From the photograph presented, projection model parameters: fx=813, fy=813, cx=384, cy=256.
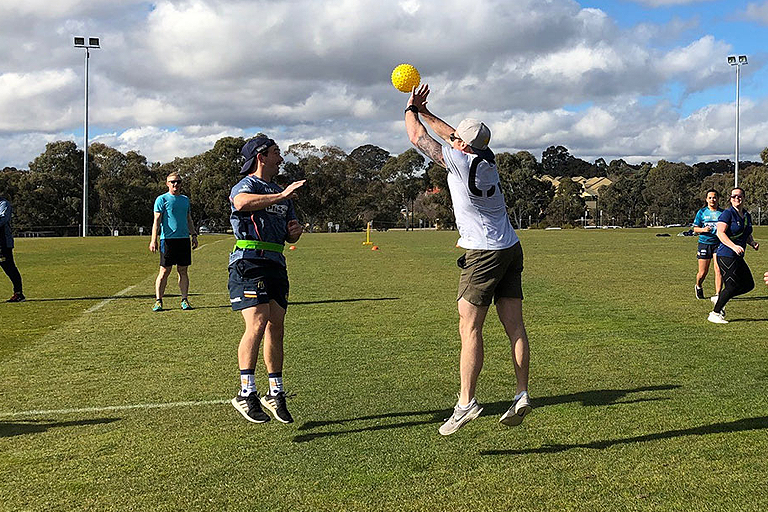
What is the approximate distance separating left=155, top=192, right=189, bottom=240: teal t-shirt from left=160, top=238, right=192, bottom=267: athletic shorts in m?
0.08

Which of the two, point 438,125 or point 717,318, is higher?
point 438,125

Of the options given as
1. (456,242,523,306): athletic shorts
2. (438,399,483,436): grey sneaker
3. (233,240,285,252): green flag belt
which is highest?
(233,240,285,252): green flag belt

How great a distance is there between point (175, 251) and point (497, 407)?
24.1ft

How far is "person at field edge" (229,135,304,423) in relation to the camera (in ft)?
19.2

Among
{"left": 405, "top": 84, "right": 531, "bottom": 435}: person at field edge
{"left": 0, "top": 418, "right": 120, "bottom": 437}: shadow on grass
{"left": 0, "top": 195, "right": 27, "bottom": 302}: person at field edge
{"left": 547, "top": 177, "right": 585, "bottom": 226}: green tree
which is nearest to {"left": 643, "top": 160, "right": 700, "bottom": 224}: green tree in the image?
{"left": 547, "top": 177, "right": 585, "bottom": 226}: green tree

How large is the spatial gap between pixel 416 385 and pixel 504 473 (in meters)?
2.38

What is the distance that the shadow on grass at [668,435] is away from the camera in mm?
5047

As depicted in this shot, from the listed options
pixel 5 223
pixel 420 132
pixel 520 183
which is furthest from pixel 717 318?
pixel 520 183

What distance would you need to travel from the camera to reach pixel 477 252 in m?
5.47

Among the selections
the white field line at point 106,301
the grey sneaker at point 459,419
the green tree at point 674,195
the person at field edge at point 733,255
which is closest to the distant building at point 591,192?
the green tree at point 674,195

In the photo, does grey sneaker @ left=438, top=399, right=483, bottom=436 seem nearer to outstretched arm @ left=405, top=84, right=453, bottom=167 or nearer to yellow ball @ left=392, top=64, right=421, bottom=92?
outstretched arm @ left=405, top=84, right=453, bottom=167

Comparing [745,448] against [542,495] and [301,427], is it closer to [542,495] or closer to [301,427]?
[542,495]

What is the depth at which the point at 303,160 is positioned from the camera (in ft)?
307

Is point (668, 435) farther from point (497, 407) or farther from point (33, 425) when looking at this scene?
point (33, 425)
